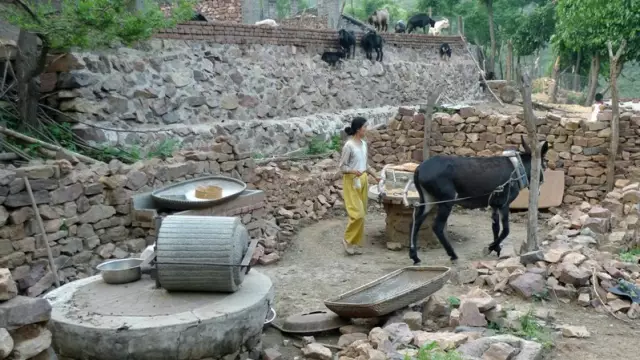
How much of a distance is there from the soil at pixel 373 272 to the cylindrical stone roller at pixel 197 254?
1091mm

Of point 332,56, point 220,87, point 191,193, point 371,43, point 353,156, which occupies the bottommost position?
point 191,193

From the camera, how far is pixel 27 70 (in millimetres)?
7898

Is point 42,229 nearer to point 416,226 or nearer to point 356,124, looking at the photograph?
point 356,124

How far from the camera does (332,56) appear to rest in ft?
46.8

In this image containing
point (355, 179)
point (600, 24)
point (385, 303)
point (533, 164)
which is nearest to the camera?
point (385, 303)

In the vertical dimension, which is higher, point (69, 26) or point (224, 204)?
point (69, 26)

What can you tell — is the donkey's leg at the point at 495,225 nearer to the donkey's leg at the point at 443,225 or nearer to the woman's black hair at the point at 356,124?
the donkey's leg at the point at 443,225

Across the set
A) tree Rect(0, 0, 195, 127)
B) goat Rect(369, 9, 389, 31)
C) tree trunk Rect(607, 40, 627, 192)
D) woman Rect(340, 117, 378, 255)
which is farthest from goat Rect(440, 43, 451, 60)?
tree Rect(0, 0, 195, 127)

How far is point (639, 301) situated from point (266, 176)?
229 inches

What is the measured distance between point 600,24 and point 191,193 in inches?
678

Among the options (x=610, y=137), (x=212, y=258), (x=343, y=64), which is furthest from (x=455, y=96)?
(x=212, y=258)

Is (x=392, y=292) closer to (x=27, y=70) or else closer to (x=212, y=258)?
(x=212, y=258)

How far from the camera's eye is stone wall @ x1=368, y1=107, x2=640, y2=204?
10688 mm

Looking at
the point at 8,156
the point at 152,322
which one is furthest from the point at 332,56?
the point at 152,322
